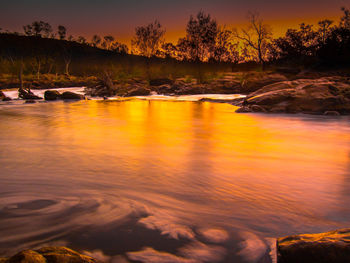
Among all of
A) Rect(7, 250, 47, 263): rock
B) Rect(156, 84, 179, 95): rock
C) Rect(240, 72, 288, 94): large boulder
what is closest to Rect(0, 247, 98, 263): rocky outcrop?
Rect(7, 250, 47, 263): rock

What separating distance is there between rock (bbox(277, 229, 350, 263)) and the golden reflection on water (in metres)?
0.52

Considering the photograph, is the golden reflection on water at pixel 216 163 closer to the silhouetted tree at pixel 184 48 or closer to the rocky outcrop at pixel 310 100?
the rocky outcrop at pixel 310 100

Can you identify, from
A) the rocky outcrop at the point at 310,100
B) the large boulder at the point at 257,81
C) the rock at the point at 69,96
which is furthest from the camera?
the large boulder at the point at 257,81

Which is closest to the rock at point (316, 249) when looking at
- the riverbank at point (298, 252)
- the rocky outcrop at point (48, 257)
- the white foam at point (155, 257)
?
the riverbank at point (298, 252)

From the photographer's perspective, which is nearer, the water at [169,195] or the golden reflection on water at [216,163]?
the water at [169,195]

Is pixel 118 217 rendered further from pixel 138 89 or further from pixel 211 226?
pixel 138 89

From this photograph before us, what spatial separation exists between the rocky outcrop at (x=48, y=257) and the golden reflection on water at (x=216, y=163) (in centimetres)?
98

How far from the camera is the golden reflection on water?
2.33m

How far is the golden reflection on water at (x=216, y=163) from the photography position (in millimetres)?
2326

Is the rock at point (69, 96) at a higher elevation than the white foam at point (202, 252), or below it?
higher

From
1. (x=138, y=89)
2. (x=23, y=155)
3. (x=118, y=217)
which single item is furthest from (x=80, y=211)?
(x=138, y=89)

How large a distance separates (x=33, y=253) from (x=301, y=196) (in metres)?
2.17

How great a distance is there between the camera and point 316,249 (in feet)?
4.46

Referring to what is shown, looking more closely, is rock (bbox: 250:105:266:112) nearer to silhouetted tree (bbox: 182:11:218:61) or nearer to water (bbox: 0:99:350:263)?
water (bbox: 0:99:350:263)
